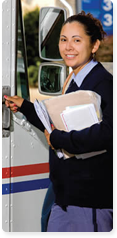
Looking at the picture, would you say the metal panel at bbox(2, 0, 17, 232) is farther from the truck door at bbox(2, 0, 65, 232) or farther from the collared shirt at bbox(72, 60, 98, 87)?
the collared shirt at bbox(72, 60, 98, 87)

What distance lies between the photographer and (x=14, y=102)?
7.47 ft

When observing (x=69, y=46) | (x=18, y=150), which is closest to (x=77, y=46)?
(x=69, y=46)

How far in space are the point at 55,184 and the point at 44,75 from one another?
78 centimetres

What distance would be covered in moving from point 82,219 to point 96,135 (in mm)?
548

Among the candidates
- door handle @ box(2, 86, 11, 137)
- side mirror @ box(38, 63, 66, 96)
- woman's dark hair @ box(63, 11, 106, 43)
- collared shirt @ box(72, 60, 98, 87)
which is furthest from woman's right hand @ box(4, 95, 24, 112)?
woman's dark hair @ box(63, 11, 106, 43)

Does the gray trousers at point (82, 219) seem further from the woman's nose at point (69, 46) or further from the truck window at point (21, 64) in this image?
the woman's nose at point (69, 46)

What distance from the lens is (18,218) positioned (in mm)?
2348

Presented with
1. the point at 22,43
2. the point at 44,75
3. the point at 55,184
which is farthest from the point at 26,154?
the point at 22,43

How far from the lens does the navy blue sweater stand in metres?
1.84

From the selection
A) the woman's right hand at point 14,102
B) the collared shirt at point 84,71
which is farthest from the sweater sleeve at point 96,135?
the woman's right hand at point 14,102

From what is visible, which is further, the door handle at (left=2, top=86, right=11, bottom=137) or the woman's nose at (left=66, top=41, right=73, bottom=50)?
the door handle at (left=2, top=86, right=11, bottom=137)

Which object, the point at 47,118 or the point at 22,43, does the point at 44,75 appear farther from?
the point at 47,118

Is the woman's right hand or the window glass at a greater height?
the window glass

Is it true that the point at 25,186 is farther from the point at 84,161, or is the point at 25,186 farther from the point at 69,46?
the point at 69,46
